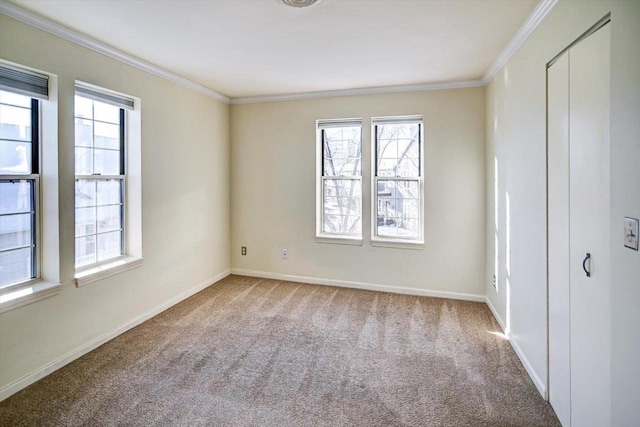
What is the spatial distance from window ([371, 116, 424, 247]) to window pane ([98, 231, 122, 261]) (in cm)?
281

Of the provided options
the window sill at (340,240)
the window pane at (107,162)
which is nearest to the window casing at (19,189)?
the window pane at (107,162)

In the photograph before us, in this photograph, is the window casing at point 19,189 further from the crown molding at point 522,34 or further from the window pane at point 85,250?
the crown molding at point 522,34

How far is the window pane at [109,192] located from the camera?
3029 mm

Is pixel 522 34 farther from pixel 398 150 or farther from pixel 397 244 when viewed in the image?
pixel 397 244

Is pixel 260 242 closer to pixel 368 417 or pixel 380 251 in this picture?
pixel 380 251

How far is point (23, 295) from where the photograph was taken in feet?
7.46

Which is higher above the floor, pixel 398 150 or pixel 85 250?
pixel 398 150

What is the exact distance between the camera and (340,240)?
4406 millimetres

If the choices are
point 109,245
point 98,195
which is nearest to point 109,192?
point 98,195

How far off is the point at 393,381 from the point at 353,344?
595 mm

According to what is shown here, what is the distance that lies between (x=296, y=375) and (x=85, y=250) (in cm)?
206

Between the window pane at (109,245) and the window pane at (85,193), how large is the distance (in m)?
0.33

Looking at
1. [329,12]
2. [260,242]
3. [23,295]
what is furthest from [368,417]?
[260,242]

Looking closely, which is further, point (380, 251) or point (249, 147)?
point (249, 147)
